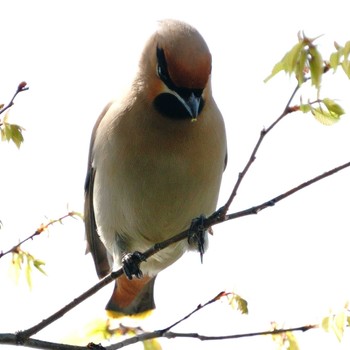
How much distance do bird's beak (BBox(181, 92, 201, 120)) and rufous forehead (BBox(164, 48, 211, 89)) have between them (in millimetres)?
61

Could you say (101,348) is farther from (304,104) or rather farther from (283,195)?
(304,104)

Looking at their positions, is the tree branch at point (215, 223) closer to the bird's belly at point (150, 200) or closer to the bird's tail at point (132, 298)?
the bird's belly at point (150, 200)

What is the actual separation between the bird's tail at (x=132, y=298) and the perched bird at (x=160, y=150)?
1.81 ft

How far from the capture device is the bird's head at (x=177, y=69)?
4.66 meters

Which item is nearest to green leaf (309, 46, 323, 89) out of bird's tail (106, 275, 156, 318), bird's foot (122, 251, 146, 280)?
bird's foot (122, 251, 146, 280)

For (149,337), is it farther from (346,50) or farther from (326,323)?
(346,50)

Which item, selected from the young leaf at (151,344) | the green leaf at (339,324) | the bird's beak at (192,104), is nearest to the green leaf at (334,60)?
the green leaf at (339,324)

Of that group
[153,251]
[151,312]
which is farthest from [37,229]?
[151,312]

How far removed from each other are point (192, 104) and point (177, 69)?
7.9 inches

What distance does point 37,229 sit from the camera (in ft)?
14.2

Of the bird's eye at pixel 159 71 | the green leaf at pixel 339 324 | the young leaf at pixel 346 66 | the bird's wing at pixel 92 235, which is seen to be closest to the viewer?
the young leaf at pixel 346 66

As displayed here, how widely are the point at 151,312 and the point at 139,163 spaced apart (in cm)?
169

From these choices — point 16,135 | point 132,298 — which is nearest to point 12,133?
point 16,135

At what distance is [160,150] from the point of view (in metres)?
5.05
